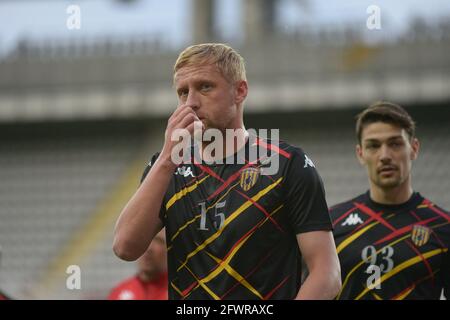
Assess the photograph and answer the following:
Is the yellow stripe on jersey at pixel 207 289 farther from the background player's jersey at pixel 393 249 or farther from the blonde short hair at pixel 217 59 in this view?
the background player's jersey at pixel 393 249

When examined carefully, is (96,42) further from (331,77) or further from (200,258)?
(200,258)

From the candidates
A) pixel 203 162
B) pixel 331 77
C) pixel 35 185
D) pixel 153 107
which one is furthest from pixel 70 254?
pixel 203 162

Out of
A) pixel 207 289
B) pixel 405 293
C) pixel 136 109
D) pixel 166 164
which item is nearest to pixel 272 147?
pixel 166 164

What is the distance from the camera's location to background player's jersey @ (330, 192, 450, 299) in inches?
192

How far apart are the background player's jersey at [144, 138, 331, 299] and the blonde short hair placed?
1.14 ft

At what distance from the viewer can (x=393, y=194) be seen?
5293 millimetres

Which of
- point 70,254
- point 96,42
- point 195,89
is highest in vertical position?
point 195,89

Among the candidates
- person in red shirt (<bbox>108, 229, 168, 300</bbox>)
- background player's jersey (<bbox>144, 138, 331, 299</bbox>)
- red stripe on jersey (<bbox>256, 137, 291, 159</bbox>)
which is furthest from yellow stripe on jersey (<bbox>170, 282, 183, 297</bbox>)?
person in red shirt (<bbox>108, 229, 168, 300</bbox>)

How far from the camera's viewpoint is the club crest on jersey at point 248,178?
11.1ft

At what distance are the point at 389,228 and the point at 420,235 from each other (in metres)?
0.19

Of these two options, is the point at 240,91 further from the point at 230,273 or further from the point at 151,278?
the point at 151,278

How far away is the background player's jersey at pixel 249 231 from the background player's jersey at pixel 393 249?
1.66 meters
